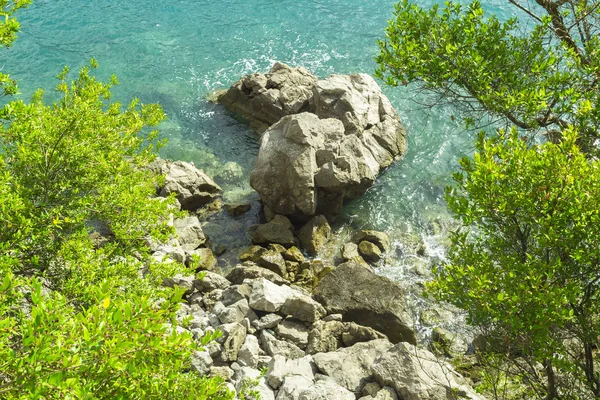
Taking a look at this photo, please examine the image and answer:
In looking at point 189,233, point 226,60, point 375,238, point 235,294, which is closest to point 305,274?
point 375,238

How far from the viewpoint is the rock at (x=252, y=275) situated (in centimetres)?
1612

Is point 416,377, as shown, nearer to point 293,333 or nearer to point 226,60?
point 293,333

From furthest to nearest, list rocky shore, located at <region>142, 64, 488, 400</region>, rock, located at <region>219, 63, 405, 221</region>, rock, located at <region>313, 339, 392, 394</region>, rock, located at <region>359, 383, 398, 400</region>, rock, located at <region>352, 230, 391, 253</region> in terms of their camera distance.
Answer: rock, located at <region>219, 63, 405, 221</region>
rock, located at <region>352, 230, 391, 253</region>
rock, located at <region>313, 339, 392, 394</region>
rocky shore, located at <region>142, 64, 488, 400</region>
rock, located at <region>359, 383, 398, 400</region>

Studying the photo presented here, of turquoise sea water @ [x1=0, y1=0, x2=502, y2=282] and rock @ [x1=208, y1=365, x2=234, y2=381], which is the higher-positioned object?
turquoise sea water @ [x1=0, y1=0, x2=502, y2=282]

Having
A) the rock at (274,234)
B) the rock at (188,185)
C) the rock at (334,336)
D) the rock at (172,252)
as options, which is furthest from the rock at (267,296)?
the rock at (188,185)

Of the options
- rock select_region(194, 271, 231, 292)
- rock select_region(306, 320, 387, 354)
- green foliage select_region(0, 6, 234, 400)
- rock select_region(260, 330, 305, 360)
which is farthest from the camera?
rock select_region(194, 271, 231, 292)

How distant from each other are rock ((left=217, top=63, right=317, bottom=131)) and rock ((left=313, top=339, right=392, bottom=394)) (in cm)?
1557

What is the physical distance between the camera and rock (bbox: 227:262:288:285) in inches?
635

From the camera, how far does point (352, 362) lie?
11750mm

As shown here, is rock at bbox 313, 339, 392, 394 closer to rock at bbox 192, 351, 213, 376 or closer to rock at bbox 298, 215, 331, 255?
rock at bbox 192, 351, 213, 376

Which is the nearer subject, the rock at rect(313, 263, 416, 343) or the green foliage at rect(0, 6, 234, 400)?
the green foliage at rect(0, 6, 234, 400)

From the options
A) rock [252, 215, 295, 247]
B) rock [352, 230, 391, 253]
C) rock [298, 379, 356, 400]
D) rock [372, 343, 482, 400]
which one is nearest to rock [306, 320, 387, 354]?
rock [372, 343, 482, 400]

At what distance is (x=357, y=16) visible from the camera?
33.8 metres

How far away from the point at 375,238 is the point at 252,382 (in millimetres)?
9888
